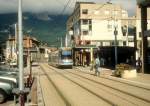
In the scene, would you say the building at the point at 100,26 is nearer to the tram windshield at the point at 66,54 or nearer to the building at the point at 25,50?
the building at the point at 25,50

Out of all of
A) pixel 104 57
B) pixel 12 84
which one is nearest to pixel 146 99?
pixel 12 84

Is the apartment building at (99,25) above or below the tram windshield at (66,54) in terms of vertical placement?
above

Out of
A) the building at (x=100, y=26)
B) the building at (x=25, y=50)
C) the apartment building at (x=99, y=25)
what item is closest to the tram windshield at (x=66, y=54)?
the building at (x=25, y=50)

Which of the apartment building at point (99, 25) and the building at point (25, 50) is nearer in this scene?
the building at point (25, 50)

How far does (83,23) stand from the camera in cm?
10025

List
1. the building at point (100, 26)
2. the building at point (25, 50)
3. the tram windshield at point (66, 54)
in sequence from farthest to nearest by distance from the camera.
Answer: the building at point (100, 26) → the tram windshield at point (66, 54) → the building at point (25, 50)

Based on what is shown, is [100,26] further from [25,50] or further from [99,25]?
[25,50]

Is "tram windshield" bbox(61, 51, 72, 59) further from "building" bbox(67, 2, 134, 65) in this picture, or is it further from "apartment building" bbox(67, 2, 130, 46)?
"apartment building" bbox(67, 2, 130, 46)

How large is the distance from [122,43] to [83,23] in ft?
38.5

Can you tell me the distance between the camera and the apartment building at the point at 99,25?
9988 cm

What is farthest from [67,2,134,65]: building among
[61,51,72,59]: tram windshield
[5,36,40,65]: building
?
[61,51,72,59]: tram windshield

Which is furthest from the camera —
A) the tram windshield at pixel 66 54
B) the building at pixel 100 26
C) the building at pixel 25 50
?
the building at pixel 100 26

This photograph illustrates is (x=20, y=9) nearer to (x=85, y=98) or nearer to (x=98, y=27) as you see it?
(x=85, y=98)

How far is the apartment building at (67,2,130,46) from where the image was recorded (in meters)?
99.9
